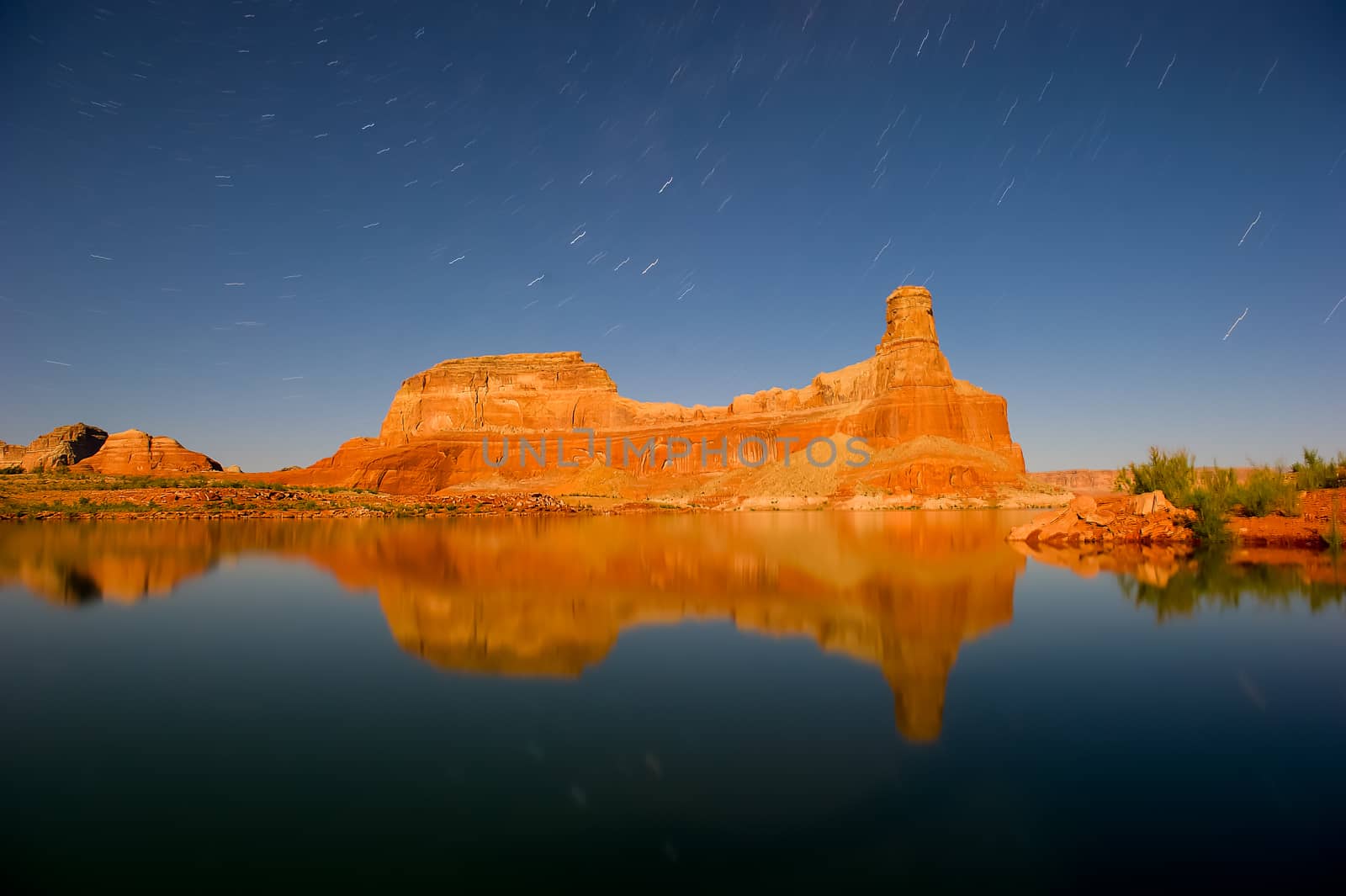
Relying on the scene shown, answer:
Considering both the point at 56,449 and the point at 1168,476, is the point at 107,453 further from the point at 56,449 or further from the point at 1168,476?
the point at 1168,476

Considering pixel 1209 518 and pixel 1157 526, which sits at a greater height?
pixel 1209 518

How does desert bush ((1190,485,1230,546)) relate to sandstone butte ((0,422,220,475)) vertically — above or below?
below

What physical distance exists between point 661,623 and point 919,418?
65019 mm

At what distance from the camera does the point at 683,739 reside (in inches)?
158

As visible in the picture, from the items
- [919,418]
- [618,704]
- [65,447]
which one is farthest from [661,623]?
[65,447]

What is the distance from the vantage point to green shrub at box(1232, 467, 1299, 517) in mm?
15672

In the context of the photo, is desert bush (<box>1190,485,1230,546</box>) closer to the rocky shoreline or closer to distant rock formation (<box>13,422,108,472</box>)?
the rocky shoreline

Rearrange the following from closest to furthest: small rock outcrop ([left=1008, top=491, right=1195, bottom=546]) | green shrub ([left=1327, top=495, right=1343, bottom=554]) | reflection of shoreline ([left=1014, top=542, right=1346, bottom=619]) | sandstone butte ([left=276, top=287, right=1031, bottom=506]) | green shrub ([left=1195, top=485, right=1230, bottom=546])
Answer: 1. reflection of shoreline ([left=1014, top=542, right=1346, bottom=619])
2. green shrub ([left=1327, top=495, right=1343, bottom=554])
3. green shrub ([left=1195, top=485, right=1230, bottom=546])
4. small rock outcrop ([left=1008, top=491, right=1195, bottom=546])
5. sandstone butte ([left=276, top=287, right=1031, bottom=506])

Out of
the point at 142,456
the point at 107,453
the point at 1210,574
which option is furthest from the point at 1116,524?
the point at 107,453

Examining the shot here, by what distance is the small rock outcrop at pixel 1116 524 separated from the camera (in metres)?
15.5

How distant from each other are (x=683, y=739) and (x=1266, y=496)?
1891 cm

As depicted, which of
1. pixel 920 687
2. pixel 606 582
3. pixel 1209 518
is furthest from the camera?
pixel 1209 518

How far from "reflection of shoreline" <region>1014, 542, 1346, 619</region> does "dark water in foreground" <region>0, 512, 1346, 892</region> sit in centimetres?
15

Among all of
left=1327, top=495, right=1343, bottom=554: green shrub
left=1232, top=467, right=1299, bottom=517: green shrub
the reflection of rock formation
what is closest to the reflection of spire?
the reflection of rock formation
